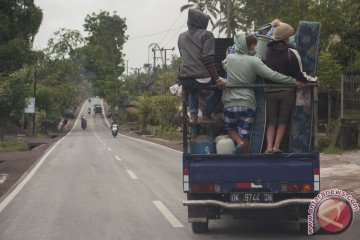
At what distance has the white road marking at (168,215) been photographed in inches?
340

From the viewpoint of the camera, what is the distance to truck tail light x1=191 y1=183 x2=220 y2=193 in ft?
24.3

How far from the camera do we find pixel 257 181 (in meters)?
7.32

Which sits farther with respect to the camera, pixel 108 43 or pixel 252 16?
pixel 108 43

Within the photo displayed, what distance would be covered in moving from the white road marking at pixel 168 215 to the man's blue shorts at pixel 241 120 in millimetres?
1871

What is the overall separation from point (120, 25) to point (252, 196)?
106 metres

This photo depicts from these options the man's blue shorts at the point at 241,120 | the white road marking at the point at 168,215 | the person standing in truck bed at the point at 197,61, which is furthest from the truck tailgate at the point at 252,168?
the white road marking at the point at 168,215

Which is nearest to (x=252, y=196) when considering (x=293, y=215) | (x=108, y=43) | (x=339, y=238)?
(x=293, y=215)

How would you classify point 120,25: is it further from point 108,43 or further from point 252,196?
point 252,196

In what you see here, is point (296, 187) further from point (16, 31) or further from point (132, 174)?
point (16, 31)

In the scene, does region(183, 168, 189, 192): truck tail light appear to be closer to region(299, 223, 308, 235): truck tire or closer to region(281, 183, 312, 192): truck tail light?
region(281, 183, 312, 192): truck tail light

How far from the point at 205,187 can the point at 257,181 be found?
2.26ft

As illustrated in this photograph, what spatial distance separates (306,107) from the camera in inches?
298

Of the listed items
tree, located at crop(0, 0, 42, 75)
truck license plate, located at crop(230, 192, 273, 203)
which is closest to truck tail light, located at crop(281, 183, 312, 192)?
truck license plate, located at crop(230, 192, 273, 203)

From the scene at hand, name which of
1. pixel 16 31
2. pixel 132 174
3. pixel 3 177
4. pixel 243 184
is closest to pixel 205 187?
pixel 243 184
